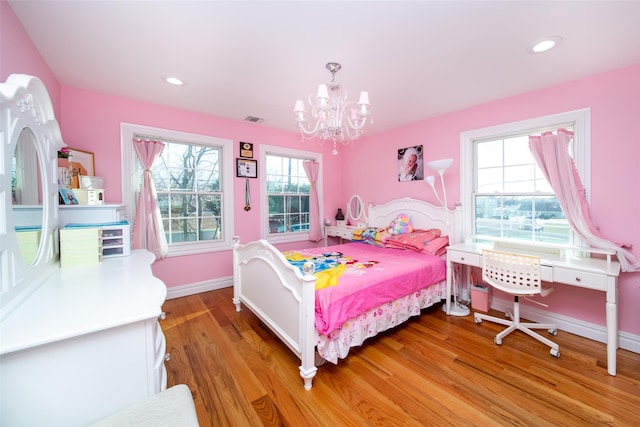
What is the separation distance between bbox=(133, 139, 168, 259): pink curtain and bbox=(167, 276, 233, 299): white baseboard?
0.51 meters

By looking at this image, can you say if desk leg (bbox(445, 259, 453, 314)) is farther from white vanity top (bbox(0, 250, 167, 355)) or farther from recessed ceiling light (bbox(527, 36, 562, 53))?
white vanity top (bbox(0, 250, 167, 355))

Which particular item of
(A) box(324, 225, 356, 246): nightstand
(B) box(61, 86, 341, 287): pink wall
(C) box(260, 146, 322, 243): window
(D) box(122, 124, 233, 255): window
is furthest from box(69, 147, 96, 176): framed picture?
(A) box(324, 225, 356, 246): nightstand

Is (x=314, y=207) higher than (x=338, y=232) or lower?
higher

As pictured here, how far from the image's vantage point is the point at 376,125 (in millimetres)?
3779

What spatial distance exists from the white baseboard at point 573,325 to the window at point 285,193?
2.92 meters

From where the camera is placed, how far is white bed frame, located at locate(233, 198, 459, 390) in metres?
1.75

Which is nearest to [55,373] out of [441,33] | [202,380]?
[202,380]

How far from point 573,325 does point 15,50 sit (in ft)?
15.9

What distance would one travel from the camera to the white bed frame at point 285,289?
1.75 metres

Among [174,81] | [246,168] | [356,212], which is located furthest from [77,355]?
[356,212]

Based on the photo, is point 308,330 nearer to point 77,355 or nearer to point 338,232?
point 77,355

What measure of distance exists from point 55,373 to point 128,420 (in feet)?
0.96

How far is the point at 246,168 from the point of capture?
3713 millimetres

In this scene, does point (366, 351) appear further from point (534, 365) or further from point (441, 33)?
point (441, 33)
